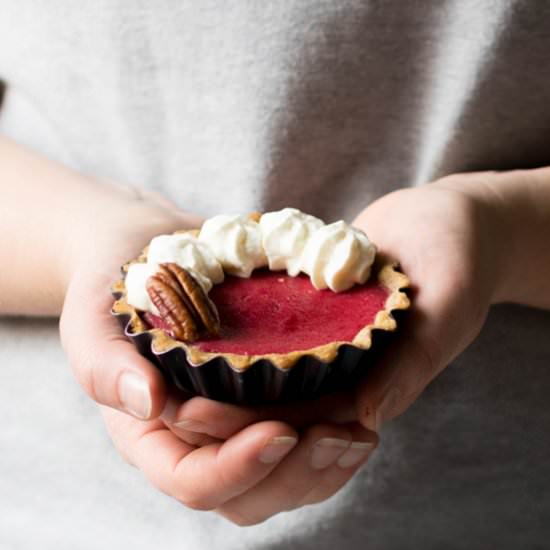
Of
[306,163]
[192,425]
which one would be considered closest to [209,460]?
[192,425]

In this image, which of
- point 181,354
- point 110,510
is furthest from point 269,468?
point 110,510

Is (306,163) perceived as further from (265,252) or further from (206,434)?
(206,434)

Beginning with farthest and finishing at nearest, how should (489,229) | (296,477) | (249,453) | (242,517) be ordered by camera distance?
(489,229) → (242,517) → (296,477) → (249,453)

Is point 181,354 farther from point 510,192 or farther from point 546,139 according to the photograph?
point 546,139

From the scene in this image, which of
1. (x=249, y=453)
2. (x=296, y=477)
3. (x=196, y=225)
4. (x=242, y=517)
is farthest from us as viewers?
(x=196, y=225)

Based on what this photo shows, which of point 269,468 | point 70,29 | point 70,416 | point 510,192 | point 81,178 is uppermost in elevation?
point 70,29

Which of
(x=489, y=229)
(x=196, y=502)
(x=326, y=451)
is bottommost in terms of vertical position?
(x=196, y=502)

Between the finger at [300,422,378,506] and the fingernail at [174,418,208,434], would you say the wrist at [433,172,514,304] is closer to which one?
the finger at [300,422,378,506]
